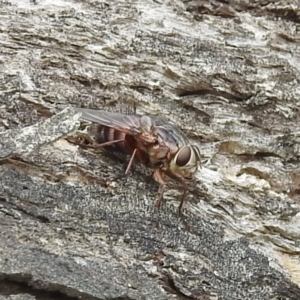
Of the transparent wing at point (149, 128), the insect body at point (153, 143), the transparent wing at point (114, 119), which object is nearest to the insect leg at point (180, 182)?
the insect body at point (153, 143)

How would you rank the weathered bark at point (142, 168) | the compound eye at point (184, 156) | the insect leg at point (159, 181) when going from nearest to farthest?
1. the weathered bark at point (142, 168)
2. the insect leg at point (159, 181)
3. the compound eye at point (184, 156)

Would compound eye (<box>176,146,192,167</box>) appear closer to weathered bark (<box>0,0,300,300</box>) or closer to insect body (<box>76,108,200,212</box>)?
insect body (<box>76,108,200,212</box>)

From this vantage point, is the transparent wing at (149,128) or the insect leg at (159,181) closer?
the insect leg at (159,181)

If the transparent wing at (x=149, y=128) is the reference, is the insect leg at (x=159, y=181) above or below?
below

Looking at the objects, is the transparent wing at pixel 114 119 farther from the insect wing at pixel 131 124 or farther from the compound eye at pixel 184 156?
the compound eye at pixel 184 156

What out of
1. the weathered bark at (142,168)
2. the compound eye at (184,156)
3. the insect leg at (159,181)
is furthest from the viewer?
the compound eye at (184,156)

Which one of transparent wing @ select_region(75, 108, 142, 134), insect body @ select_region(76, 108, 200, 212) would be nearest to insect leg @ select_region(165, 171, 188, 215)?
insect body @ select_region(76, 108, 200, 212)
